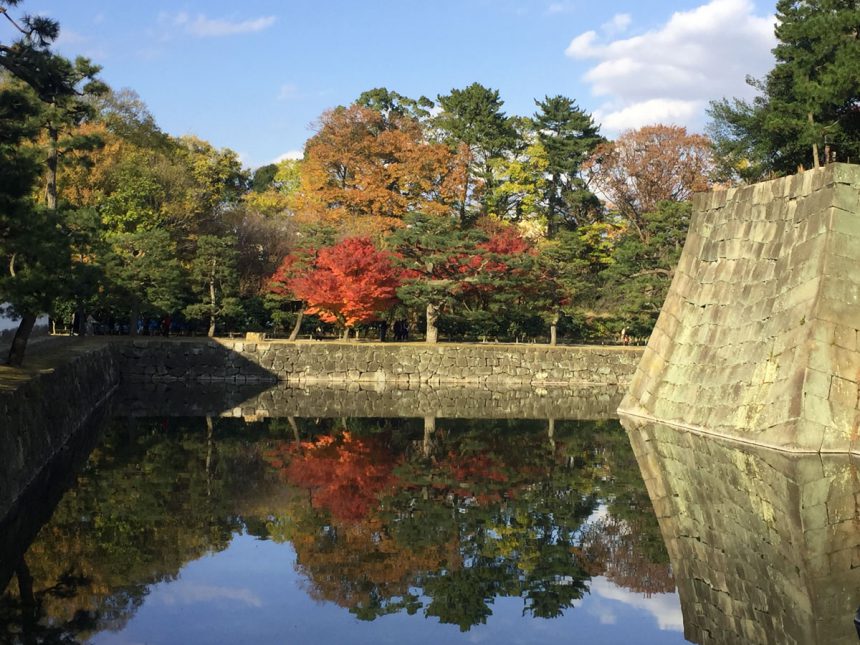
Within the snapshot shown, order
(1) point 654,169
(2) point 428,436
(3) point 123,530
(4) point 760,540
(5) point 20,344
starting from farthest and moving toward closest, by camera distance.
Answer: (1) point 654,169, (2) point 428,436, (5) point 20,344, (3) point 123,530, (4) point 760,540

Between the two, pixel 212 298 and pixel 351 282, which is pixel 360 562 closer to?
pixel 351 282

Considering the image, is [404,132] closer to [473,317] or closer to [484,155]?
[484,155]

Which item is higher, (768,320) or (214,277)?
(214,277)

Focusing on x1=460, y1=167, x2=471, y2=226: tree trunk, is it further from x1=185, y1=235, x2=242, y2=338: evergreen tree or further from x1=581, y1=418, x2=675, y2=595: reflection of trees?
x1=581, y1=418, x2=675, y2=595: reflection of trees

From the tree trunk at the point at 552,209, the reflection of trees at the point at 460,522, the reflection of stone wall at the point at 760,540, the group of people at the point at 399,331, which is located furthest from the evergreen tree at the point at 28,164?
the tree trunk at the point at 552,209

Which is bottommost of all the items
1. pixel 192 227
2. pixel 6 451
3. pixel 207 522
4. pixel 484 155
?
pixel 207 522

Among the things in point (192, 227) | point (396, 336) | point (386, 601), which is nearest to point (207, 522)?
point (386, 601)

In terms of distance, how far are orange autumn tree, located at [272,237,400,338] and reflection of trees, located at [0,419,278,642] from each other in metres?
14.8

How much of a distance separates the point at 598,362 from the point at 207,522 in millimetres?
25257

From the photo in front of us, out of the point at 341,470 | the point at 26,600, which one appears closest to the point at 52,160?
the point at 341,470

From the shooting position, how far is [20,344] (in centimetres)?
1912

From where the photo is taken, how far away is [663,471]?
57.0 feet

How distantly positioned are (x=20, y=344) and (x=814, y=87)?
22.5 metres

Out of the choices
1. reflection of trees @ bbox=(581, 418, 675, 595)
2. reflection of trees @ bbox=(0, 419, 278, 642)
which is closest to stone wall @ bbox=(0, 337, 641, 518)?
reflection of trees @ bbox=(0, 419, 278, 642)
